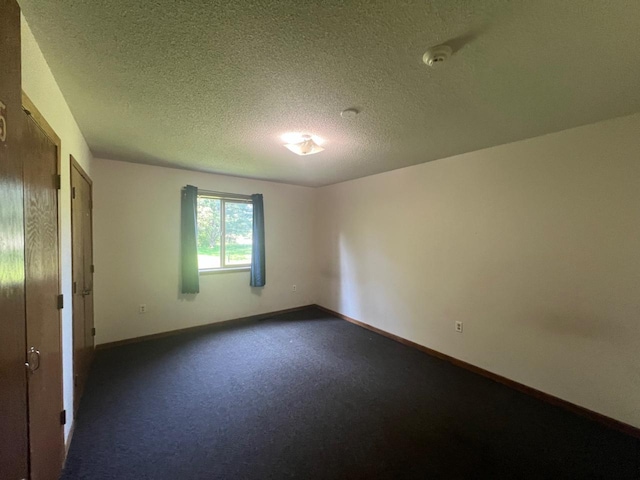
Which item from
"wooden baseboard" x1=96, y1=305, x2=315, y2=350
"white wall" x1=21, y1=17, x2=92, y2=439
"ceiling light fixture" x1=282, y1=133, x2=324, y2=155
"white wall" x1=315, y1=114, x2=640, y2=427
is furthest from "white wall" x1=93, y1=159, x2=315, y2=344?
"white wall" x1=315, y1=114, x2=640, y2=427

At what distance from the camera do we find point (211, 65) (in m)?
1.44

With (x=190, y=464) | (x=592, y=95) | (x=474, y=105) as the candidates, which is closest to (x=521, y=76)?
(x=474, y=105)

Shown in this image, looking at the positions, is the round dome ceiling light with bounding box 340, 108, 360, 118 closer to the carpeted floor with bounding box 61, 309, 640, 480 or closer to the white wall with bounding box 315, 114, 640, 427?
the white wall with bounding box 315, 114, 640, 427

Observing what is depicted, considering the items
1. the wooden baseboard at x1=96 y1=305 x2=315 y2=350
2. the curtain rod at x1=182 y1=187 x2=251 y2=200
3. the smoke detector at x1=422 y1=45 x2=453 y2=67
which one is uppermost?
the smoke detector at x1=422 y1=45 x2=453 y2=67

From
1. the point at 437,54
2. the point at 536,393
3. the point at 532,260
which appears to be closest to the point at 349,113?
the point at 437,54

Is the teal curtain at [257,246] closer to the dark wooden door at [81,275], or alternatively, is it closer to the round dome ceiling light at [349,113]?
the dark wooden door at [81,275]

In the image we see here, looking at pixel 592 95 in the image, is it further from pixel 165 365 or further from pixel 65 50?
pixel 165 365

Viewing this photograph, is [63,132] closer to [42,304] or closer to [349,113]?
[42,304]

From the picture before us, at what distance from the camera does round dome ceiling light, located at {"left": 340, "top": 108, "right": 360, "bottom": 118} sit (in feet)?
6.39

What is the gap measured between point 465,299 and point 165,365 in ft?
11.1

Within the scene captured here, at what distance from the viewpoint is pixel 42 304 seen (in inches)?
54.8

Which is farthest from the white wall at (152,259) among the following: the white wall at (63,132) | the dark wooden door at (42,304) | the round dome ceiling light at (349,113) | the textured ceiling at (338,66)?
the round dome ceiling light at (349,113)

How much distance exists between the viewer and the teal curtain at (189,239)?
3.84 meters

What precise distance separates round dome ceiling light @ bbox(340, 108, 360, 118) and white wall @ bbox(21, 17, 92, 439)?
1663mm
